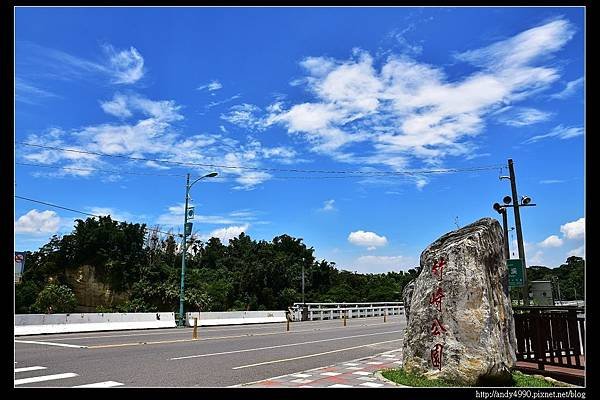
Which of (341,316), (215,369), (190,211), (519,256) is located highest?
(190,211)

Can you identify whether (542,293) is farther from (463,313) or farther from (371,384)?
(371,384)

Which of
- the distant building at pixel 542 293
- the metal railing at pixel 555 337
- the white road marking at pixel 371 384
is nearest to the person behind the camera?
the white road marking at pixel 371 384

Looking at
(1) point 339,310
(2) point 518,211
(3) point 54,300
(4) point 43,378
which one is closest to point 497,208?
(2) point 518,211

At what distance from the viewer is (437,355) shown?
28.3 feet

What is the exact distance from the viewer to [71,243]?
48.8 metres

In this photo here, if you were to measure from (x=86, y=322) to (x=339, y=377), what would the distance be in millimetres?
17394

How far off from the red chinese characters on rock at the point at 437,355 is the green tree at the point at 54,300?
1537 inches

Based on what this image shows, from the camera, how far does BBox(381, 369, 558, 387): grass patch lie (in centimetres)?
840

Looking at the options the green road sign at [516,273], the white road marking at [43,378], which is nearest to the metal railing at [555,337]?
the green road sign at [516,273]

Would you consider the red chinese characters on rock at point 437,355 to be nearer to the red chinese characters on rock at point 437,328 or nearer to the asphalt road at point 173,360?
the red chinese characters on rock at point 437,328

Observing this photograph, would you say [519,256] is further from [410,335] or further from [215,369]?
[215,369]

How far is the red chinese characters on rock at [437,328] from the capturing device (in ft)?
28.3

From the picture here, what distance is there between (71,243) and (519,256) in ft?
139
